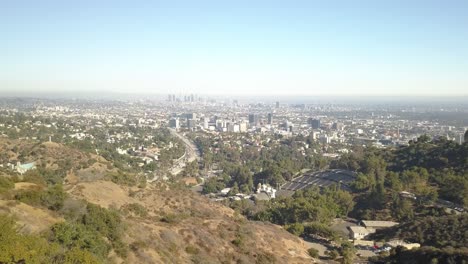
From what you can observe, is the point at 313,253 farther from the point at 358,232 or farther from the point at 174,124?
the point at 174,124

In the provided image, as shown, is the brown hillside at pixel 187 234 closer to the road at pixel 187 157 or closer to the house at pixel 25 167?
the house at pixel 25 167

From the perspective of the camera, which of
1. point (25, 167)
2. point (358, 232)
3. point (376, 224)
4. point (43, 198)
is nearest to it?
point (43, 198)

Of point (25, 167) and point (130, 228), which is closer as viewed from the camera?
point (130, 228)

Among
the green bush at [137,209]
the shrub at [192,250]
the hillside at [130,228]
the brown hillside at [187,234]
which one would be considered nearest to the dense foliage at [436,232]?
the brown hillside at [187,234]

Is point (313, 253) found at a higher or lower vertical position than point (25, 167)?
lower

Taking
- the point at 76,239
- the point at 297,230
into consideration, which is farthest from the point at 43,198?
the point at 297,230

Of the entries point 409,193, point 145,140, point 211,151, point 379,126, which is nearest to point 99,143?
point 145,140

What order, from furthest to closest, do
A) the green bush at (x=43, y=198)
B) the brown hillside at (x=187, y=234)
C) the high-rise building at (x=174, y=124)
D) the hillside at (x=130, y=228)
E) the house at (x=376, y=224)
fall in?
the high-rise building at (x=174, y=124), the house at (x=376, y=224), the brown hillside at (x=187, y=234), the green bush at (x=43, y=198), the hillside at (x=130, y=228)

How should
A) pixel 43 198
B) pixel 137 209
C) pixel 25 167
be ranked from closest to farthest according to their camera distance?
pixel 43 198 → pixel 137 209 → pixel 25 167

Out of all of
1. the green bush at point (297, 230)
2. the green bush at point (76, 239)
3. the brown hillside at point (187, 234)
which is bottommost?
the green bush at point (297, 230)

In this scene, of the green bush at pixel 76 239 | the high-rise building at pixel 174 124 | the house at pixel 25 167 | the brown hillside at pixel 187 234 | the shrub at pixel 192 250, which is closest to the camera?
the green bush at pixel 76 239

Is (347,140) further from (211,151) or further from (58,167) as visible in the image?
(58,167)
